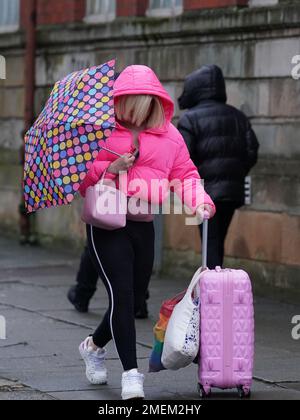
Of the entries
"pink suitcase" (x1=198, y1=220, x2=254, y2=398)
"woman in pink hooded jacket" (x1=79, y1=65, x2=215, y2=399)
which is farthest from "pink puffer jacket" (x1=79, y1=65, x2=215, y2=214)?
"pink suitcase" (x1=198, y1=220, x2=254, y2=398)

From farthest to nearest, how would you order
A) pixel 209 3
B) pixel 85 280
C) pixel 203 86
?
pixel 209 3
pixel 85 280
pixel 203 86

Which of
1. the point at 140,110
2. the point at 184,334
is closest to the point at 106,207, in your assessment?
the point at 140,110

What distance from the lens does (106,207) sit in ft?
22.9

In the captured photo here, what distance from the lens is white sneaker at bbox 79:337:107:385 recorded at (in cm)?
758

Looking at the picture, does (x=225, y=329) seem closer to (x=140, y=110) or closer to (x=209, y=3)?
(x=140, y=110)

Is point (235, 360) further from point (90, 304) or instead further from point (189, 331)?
point (90, 304)

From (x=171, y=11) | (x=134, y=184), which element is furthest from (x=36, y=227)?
(x=134, y=184)

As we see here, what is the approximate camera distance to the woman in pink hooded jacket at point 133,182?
7.06m

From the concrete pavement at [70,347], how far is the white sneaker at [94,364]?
0.07 metres

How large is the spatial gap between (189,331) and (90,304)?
14.3ft

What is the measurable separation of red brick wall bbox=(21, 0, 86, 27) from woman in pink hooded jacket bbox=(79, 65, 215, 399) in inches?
334

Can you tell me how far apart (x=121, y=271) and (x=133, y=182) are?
490 mm

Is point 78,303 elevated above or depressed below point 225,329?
below

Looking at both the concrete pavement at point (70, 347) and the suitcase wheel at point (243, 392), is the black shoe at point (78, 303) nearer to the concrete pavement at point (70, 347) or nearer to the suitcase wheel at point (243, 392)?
the concrete pavement at point (70, 347)
